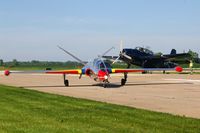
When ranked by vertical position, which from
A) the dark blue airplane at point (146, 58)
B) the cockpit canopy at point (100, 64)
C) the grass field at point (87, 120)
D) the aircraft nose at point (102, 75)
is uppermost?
the dark blue airplane at point (146, 58)

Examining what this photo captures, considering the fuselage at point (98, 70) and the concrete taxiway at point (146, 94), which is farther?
the fuselage at point (98, 70)

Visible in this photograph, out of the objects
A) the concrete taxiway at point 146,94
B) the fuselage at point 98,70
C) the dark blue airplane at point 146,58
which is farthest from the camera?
the dark blue airplane at point 146,58

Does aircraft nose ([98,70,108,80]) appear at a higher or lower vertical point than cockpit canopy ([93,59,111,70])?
lower

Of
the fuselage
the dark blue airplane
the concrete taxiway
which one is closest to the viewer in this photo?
the concrete taxiway

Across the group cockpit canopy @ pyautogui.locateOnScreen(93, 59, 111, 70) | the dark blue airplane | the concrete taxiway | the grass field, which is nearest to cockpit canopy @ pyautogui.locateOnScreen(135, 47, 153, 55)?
the dark blue airplane

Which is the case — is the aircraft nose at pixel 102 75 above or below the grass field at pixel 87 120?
above

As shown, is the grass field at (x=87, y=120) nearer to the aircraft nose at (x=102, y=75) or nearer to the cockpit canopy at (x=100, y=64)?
the aircraft nose at (x=102, y=75)

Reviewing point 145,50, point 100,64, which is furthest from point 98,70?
point 145,50

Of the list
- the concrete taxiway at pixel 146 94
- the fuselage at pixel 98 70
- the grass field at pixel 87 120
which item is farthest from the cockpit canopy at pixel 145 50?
the grass field at pixel 87 120

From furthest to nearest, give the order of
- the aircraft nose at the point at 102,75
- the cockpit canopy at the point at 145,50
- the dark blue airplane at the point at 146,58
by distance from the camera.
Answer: the cockpit canopy at the point at 145,50 < the dark blue airplane at the point at 146,58 < the aircraft nose at the point at 102,75

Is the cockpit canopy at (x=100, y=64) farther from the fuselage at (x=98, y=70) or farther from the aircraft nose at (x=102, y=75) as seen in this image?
the aircraft nose at (x=102, y=75)

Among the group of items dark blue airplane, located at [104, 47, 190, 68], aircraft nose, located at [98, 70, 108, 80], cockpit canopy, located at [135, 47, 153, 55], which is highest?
cockpit canopy, located at [135, 47, 153, 55]

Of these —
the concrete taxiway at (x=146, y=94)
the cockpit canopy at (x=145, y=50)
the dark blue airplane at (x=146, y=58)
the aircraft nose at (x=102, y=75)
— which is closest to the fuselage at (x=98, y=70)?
the aircraft nose at (x=102, y=75)

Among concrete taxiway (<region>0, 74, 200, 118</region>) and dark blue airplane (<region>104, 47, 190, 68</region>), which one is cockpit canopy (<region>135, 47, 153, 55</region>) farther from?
concrete taxiway (<region>0, 74, 200, 118</region>)
